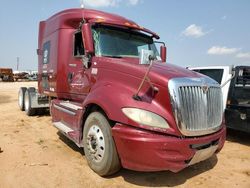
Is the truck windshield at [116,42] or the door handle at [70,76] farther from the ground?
the truck windshield at [116,42]

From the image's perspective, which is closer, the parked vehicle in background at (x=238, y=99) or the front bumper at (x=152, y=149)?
the front bumper at (x=152, y=149)

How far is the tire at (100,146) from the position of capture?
14.9ft

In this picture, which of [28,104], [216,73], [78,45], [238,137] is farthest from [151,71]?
[28,104]

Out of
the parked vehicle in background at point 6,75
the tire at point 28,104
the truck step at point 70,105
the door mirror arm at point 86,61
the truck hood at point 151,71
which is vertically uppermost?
the door mirror arm at point 86,61

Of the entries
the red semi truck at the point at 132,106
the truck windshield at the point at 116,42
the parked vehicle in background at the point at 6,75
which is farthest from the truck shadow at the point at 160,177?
the parked vehicle in background at the point at 6,75

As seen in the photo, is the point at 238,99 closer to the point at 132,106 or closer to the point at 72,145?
the point at 132,106

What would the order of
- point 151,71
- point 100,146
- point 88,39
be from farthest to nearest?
point 88,39 < point 100,146 < point 151,71

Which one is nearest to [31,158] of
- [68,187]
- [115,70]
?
[68,187]

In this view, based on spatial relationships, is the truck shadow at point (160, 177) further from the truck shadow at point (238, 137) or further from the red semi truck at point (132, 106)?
the truck shadow at point (238, 137)

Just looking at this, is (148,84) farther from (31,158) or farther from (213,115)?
(31,158)

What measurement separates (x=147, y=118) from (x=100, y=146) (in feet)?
3.42

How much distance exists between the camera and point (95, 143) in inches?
192

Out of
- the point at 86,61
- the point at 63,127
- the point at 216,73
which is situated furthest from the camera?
the point at 216,73

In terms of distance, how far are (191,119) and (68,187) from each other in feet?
6.67
